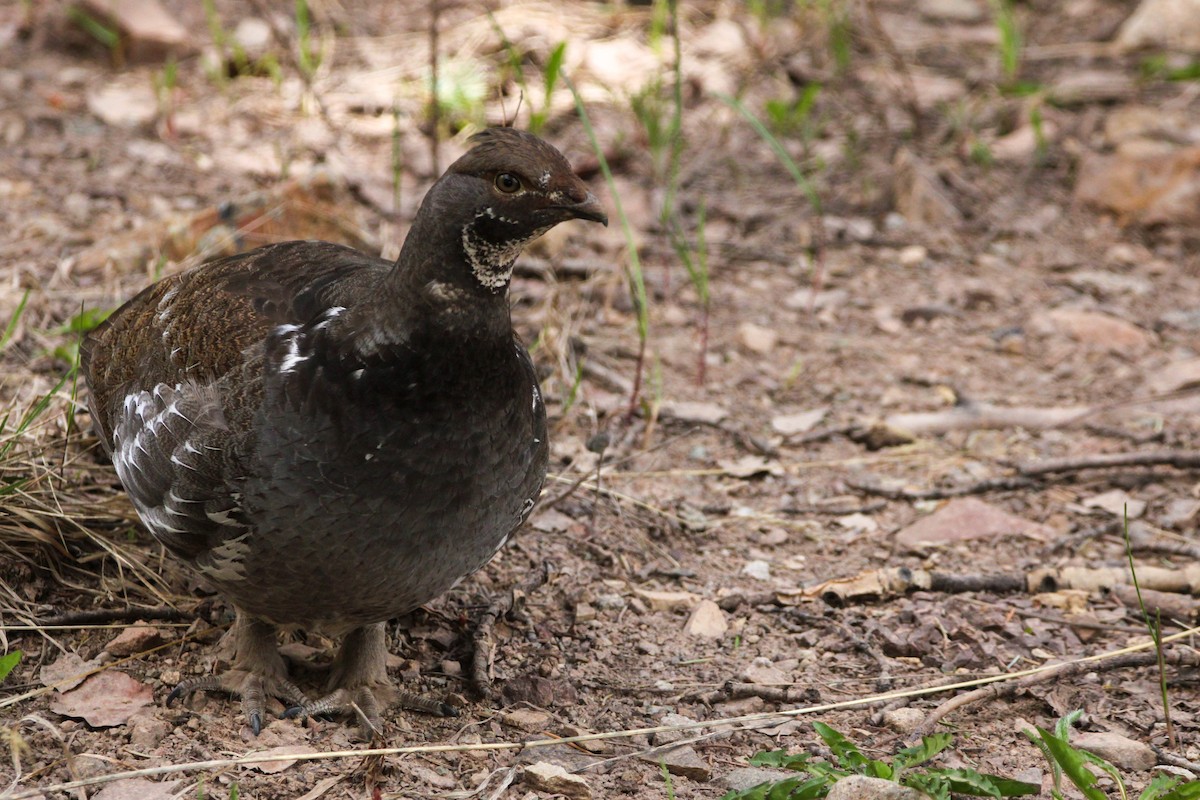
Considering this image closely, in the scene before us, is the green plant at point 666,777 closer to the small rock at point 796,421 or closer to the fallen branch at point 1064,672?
the fallen branch at point 1064,672

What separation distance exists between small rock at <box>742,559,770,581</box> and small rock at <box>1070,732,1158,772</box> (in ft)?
4.08

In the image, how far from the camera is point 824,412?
5547 millimetres

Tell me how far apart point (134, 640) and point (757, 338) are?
319cm

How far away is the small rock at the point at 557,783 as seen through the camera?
3252 millimetres

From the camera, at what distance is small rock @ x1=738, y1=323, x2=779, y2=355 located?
596 centimetres

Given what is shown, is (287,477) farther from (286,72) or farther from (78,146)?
(286,72)

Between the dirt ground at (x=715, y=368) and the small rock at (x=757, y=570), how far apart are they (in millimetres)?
18

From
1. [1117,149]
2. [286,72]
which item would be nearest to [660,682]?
[1117,149]

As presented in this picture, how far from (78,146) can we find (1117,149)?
5498 mm

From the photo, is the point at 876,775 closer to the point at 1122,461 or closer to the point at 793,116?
the point at 1122,461

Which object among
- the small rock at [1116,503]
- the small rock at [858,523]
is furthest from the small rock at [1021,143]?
the small rock at [858,523]

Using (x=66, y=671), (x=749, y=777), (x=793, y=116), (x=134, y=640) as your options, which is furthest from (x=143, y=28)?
(x=749, y=777)

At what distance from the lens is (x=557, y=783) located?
3258 millimetres

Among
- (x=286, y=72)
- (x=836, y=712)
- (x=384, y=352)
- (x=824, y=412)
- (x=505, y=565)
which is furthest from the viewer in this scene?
(x=286, y=72)
